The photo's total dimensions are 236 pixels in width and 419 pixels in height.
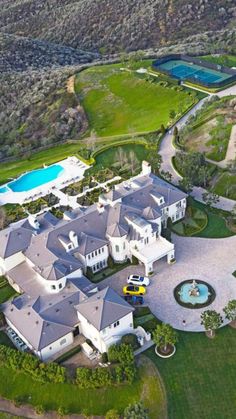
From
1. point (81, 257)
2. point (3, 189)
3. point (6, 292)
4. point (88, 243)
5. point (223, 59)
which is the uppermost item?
point (88, 243)

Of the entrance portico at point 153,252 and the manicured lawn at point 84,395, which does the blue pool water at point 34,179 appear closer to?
the entrance portico at point 153,252

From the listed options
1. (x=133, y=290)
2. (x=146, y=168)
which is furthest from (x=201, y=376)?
(x=146, y=168)

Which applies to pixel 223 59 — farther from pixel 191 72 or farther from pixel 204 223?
pixel 204 223

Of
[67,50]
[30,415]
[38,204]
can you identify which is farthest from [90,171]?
[67,50]

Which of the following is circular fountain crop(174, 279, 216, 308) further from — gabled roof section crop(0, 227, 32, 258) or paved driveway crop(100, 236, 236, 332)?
gabled roof section crop(0, 227, 32, 258)

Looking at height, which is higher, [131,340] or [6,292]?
[131,340]

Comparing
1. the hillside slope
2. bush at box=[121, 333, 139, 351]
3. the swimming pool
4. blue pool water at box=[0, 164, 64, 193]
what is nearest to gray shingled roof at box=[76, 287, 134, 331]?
bush at box=[121, 333, 139, 351]
